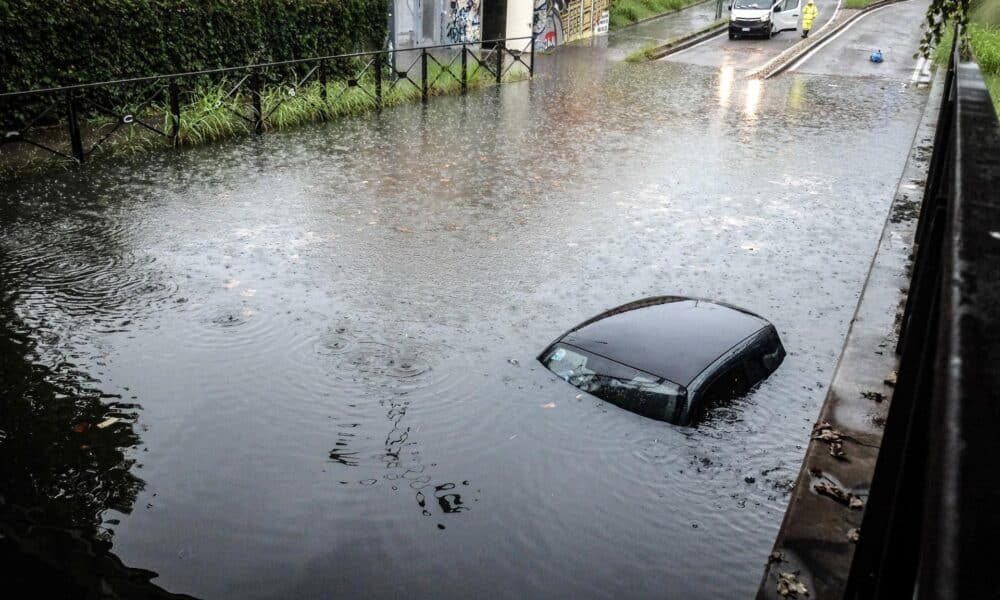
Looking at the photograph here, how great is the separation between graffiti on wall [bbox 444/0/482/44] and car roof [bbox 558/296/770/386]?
19.2 meters

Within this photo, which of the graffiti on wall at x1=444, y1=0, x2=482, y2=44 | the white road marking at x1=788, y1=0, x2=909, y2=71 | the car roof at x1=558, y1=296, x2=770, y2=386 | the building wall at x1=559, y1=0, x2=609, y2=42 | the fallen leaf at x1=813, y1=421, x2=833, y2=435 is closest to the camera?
the fallen leaf at x1=813, y1=421, x2=833, y2=435

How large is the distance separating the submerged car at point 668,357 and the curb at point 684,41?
23.9m

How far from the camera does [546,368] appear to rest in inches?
257

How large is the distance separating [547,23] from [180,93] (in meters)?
17.5

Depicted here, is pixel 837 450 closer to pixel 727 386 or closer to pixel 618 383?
pixel 727 386

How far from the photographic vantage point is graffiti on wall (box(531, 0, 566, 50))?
2971 centimetres

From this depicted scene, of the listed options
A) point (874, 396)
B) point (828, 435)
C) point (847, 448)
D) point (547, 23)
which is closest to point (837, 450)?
point (847, 448)

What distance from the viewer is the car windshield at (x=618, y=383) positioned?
5871mm

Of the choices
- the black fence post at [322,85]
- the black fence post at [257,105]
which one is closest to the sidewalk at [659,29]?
the black fence post at [322,85]

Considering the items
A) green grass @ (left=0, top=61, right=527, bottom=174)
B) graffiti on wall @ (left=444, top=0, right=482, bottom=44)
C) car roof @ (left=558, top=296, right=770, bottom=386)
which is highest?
graffiti on wall @ (left=444, top=0, right=482, bottom=44)

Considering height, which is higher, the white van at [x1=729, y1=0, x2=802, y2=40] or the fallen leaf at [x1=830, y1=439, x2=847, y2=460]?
the white van at [x1=729, y1=0, x2=802, y2=40]

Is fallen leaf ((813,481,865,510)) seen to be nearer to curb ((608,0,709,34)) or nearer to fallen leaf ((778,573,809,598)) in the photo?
fallen leaf ((778,573,809,598))

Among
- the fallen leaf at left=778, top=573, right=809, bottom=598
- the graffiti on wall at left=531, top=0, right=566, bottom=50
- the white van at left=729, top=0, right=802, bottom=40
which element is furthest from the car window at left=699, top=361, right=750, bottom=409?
the white van at left=729, top=0, right=802, bottom=40

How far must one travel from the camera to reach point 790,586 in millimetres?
3309
